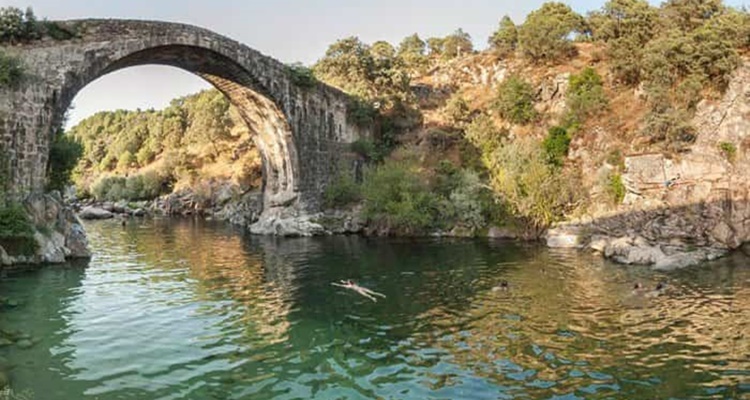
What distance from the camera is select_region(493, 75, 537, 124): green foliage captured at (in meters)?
42.8

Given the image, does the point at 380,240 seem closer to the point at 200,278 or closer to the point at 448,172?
the point at 448,172

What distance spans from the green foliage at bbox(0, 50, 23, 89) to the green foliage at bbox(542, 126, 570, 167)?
92.9 feet

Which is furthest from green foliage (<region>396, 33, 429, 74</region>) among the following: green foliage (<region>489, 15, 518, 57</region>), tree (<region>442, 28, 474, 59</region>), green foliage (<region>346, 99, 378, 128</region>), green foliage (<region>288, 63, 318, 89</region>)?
green foliage (<region>288, 63, 318, 89</region>)

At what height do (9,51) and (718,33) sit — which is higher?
(718,33)

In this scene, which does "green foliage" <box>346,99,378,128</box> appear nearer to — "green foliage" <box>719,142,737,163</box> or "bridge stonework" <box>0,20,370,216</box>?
"bridge stonework" <box>0,20,370,216</box>

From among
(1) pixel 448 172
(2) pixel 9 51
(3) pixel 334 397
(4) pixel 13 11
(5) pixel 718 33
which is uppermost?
(5) pixel 718 33

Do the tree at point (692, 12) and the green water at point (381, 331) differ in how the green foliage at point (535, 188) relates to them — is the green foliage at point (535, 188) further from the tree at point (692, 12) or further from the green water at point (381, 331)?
the tree at point (692, 12)

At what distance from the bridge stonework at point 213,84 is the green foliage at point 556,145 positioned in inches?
613

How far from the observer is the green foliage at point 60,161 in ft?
79.4

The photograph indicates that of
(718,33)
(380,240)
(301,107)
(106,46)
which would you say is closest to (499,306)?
(380,240)

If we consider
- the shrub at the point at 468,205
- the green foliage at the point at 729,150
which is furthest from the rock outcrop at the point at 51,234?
the green foliage at the point at 729,150

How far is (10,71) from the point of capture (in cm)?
2061

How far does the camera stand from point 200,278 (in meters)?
19.8

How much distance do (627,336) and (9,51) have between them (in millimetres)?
23463
